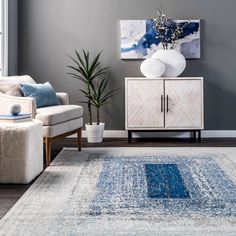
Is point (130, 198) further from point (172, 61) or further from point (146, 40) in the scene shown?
point (146, 40)

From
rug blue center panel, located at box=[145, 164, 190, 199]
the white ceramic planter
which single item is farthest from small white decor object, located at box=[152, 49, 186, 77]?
rug blue center panel, located at box=[145, 164, 190, 199]

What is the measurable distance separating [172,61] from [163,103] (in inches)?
19.4

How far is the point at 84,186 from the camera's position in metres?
2.79

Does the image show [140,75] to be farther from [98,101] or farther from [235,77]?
[235,77]

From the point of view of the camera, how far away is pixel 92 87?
196 inches

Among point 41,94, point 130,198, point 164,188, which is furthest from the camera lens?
point 41,94

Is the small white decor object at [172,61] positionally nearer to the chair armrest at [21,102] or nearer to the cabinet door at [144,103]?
the cabinet door at [144,103]

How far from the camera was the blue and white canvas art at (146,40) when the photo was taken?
202 inches

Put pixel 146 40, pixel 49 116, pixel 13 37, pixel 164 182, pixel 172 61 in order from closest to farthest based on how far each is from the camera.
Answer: pixel 164 182
pixel 49 116
pixel 172 61
pixel 13 37
pixel 146 40

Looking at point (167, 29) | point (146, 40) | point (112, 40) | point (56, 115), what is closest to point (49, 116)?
point (56, 115)

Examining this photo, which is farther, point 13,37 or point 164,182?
point 13,37

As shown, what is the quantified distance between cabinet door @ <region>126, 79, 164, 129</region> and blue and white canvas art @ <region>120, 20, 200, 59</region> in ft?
1.66

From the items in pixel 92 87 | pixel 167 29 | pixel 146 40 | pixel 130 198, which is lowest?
pixel 130 198

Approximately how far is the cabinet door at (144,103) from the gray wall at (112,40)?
0.43 metres
